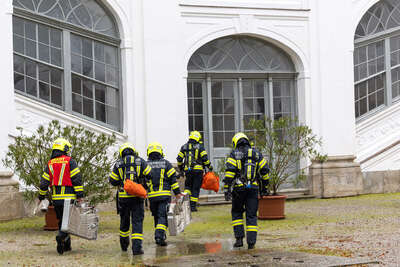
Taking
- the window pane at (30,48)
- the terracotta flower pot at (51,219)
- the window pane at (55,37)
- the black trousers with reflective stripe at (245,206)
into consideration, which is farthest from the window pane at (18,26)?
the black trousers with reflective stripe at (245,206)

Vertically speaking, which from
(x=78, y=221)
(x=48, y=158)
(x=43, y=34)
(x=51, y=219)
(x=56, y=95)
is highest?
(x=43, y=34)

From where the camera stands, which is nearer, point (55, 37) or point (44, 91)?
point (44, 91)

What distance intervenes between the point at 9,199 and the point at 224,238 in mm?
Result: 5100

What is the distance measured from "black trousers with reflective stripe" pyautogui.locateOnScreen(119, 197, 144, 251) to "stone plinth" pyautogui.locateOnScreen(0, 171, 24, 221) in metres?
4.60

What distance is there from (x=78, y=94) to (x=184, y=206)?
6.29 m

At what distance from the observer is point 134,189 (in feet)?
32.7

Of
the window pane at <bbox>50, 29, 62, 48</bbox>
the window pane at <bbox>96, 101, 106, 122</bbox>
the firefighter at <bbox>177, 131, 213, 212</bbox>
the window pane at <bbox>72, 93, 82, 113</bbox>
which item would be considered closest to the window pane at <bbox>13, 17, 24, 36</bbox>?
the window pane at <bbox>50, 29, 62, 48</bbox>

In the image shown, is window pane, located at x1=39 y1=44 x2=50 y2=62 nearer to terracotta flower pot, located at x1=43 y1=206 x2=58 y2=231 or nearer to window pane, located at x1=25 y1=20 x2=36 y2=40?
window pane, located at x1=25 y1=20 x2=36 y2=40

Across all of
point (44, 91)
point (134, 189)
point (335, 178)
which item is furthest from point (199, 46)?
point (134, 189)

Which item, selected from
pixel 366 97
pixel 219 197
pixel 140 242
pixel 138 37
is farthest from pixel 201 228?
pixel 366 97

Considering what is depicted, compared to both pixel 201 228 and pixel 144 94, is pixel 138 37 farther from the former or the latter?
pixel 201 228

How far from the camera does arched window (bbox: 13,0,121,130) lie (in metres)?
15.8

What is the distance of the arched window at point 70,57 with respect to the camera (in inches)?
621

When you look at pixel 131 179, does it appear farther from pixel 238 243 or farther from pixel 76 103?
pixel 76 103
